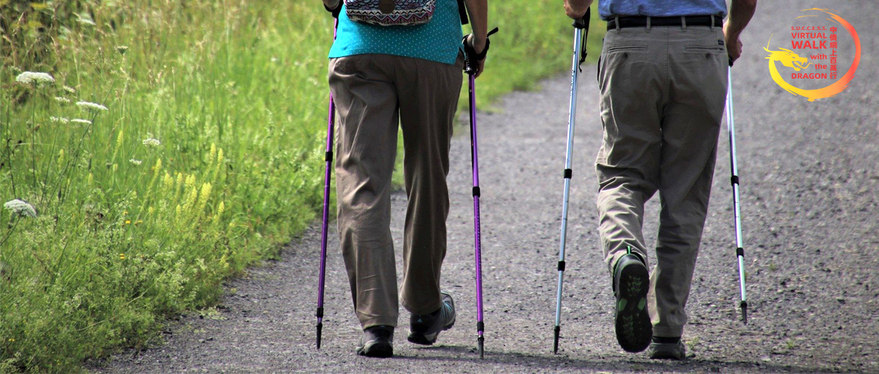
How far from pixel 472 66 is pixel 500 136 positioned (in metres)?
4.94

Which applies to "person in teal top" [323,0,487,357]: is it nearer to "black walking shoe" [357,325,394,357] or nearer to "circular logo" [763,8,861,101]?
"black walking shoe" [357,325,394,357]

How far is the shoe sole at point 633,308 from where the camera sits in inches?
140

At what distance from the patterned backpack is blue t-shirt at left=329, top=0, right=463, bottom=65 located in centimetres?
7

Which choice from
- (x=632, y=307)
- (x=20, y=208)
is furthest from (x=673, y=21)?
(x=20, y=208)

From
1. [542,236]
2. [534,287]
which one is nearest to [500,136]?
→ [542,236]

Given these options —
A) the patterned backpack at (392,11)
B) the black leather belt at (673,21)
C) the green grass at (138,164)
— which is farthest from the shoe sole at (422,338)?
the black leather belt at (673,21)

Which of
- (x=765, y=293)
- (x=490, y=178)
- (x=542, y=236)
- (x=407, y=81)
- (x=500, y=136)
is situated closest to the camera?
(x=407, y=81)

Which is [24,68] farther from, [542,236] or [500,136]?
[500,136]

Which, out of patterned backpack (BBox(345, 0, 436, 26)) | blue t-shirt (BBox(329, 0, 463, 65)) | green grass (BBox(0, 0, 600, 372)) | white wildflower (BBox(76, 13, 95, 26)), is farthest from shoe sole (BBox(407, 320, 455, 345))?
white wildflower (BBox(76, 13, 95, 26))

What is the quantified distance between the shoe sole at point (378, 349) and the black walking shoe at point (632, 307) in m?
0.95

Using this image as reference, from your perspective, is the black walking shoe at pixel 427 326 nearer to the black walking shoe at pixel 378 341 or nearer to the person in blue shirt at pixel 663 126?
the black walking shoe at pixel 378 341

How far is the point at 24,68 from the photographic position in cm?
569

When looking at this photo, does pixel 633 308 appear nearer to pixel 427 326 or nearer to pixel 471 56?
pixel 427 326

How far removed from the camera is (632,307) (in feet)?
11.7
